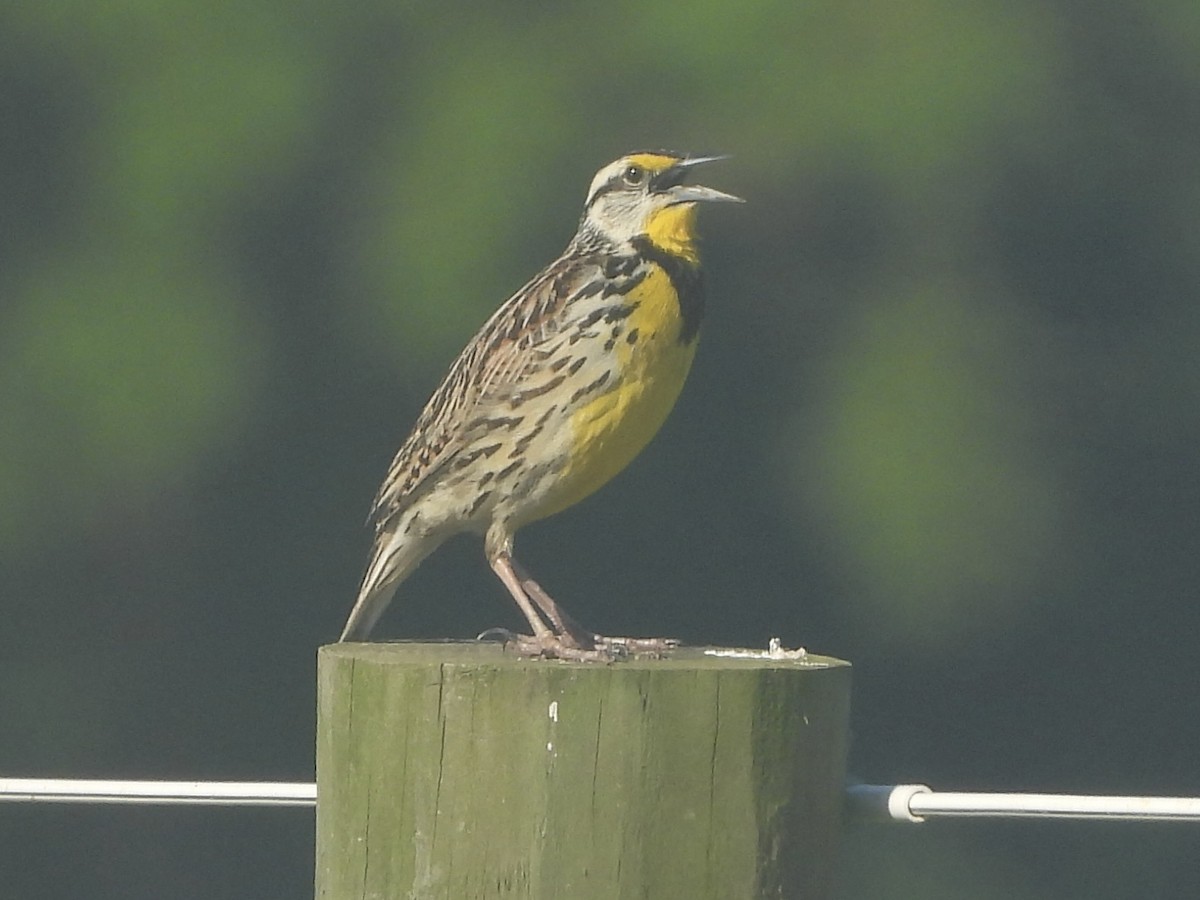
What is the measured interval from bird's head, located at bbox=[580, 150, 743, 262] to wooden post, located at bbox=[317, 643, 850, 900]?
1.40 meters

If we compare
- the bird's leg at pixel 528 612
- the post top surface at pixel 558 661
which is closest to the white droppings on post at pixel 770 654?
the post top surface at pixel 558 661

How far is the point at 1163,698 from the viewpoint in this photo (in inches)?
419

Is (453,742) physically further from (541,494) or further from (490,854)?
(541,494)

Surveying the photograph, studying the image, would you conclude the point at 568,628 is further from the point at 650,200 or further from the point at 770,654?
the point at 770,654

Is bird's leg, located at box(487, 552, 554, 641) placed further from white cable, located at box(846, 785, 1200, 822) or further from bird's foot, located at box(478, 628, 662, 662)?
white cable, located at box(846, 785, 1200, 822)

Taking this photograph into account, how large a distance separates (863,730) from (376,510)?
6.75 metres

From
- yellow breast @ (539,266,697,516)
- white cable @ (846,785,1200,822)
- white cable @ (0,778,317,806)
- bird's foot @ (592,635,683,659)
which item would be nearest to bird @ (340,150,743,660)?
yellow breast @ (539,266,697,516)

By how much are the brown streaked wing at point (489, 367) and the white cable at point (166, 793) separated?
1.04 meters

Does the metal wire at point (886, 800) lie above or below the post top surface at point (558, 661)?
below

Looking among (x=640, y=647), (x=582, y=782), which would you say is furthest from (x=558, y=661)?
(x=640, y=647)

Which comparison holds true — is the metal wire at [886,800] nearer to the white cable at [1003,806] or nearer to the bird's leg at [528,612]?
the white cable at [1003,806]

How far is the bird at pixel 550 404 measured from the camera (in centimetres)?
346

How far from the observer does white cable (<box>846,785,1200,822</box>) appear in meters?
2.31

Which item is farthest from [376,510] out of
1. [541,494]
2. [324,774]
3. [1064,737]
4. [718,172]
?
[1064,737]
